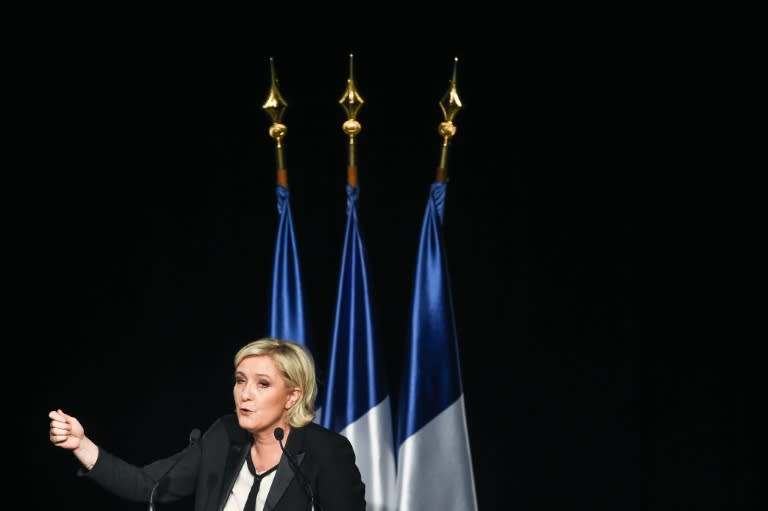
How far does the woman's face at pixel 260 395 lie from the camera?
2.11 metres

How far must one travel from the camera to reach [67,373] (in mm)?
3207

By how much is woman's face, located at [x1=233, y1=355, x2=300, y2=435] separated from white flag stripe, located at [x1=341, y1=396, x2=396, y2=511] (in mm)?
784

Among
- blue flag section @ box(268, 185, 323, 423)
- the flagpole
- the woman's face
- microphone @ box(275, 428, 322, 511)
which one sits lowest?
microphone @ box(275, 428, 322, 511)

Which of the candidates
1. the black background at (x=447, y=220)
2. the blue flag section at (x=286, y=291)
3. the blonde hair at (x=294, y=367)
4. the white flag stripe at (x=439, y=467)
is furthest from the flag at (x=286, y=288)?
the blonde hair at (x=294, y=367)

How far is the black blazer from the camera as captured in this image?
207 centimetres

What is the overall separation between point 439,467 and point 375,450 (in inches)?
8.7

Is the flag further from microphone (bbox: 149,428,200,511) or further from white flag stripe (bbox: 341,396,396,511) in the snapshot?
microphone (bbox: 149,428,200,511)

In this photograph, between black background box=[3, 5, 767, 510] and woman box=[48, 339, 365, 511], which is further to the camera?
black background box=[3, 5, 767, 510]

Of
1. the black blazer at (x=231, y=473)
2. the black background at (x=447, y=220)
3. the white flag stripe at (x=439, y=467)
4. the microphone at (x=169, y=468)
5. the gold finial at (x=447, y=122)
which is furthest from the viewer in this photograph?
the black background at (x=447, y=220)

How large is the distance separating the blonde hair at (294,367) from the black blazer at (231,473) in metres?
0.04

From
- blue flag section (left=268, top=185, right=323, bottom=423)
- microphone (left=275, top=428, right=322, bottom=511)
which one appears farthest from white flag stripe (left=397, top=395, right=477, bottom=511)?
microphone (left=275, top=428, right=322, bottom=511)

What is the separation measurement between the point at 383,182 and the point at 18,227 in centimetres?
135

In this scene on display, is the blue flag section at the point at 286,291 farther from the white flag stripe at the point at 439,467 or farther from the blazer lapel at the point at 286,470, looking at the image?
the blazer lapel at the point at 286,470

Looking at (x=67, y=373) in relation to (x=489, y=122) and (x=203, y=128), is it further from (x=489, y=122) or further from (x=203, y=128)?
(x=489, y=122)
